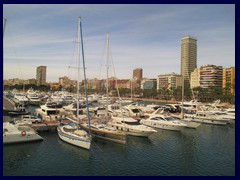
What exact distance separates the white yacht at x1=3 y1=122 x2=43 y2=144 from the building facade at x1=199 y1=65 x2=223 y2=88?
104192 millimetres

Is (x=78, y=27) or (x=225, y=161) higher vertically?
(x=78, y=27)

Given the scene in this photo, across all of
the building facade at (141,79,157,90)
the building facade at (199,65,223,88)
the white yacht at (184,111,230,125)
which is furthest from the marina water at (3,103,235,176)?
the building facade at (141,79,157,90)

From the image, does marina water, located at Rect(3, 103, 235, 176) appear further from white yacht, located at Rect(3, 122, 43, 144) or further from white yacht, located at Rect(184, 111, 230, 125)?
white yacht, located at Rect(184, 111, 230, 125)

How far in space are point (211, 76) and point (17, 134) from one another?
109 metres

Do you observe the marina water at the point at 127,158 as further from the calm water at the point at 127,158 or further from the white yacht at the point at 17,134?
the white yacht at the point at 17,134

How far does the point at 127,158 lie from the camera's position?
63.4ft

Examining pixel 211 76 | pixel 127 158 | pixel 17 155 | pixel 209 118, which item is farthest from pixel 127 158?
pixel 211 76

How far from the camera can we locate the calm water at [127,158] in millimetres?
16531

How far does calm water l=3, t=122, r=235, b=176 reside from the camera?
651 inches

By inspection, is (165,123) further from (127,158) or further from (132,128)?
(127,158)

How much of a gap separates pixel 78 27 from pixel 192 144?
1774cm
